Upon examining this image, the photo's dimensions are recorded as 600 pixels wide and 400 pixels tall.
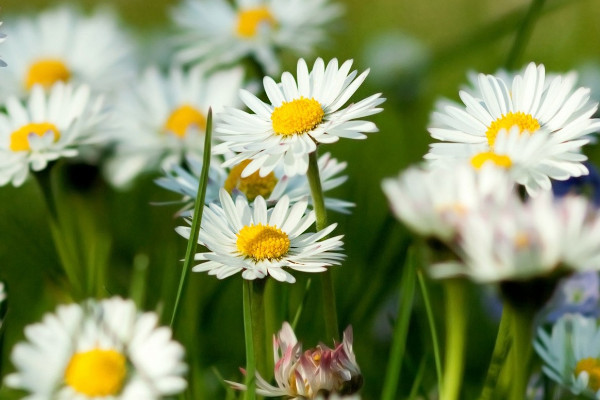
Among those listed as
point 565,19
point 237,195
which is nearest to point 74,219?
point 237,195

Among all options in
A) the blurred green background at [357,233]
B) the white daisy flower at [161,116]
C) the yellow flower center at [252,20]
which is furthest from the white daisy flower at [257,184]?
the yellow flower center at [252,20]

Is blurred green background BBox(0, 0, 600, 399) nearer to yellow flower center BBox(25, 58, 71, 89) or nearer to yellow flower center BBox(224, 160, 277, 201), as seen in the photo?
yellow flower center BBox(224, 160, 277, 201)

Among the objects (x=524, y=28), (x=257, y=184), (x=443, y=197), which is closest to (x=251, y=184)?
(x=257, y=184)

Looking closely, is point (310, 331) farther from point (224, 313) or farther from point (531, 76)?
point (531, 76)

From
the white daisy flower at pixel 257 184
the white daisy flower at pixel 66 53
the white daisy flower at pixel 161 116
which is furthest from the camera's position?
the white daisy flower at pixel 66 53

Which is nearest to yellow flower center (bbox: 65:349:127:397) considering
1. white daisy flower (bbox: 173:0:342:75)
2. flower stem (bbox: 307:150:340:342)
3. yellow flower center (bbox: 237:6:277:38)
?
flower stem (bbox: 307:150:340:342)

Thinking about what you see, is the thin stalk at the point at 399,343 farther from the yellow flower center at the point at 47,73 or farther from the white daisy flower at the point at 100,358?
the yellow flower center at the point at 47,73
